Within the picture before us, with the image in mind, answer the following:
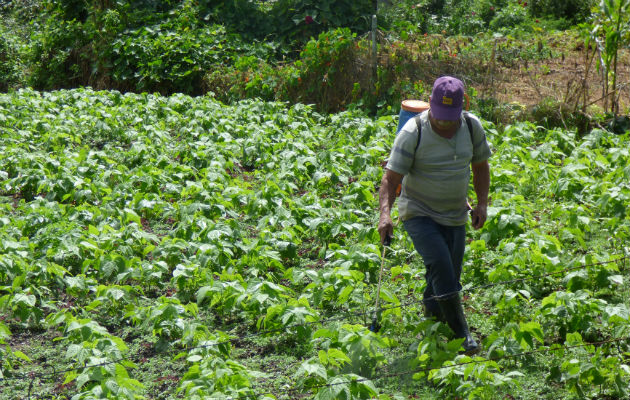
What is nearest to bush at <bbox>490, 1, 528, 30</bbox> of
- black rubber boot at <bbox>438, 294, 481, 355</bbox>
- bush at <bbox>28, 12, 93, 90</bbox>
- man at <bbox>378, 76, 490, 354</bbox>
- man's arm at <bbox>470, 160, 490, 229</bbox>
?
bush at <bbox>28, 12, 93, 90</bbox>

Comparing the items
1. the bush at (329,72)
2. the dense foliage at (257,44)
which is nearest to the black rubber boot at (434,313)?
the dense foliage at (257,44)

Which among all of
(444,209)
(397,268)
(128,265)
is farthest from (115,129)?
(444,209)

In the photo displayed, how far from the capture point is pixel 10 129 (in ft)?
32.0

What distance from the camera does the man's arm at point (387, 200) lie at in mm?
4348

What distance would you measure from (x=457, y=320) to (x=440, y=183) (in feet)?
2.71

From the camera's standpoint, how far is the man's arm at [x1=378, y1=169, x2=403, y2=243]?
4.35 m

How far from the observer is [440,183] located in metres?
4.38

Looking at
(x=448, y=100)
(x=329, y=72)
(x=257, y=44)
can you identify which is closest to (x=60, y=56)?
(x=257, y=44)

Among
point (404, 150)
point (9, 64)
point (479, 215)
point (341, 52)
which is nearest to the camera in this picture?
point (404, 150)

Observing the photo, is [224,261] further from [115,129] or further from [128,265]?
[115,129]

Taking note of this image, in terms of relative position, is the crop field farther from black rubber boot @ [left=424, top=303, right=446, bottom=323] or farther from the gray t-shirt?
the gray t-shirt

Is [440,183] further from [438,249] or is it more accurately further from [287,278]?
[287,278]

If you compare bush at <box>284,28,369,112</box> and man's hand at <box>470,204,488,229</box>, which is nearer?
man's hand at <box>470,204,488,229</box>

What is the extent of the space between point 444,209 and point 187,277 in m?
1.99
